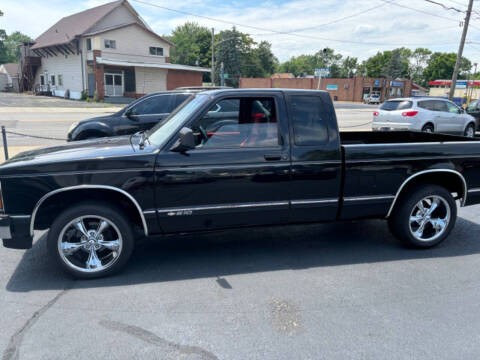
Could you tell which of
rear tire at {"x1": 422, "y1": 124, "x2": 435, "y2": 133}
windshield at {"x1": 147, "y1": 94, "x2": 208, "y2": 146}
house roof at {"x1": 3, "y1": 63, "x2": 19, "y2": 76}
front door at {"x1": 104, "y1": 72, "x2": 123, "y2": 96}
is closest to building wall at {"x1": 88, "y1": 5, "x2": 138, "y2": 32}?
front door at {"x1": 104, "y1": 72, "x2": 123, "y2": 96}

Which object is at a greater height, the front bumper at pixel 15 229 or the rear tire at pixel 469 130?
the front bumper at pixel 15 229

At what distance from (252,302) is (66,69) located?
4417cm

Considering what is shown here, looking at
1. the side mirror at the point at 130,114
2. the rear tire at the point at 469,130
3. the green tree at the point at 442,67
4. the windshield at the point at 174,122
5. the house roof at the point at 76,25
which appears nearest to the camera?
the windshield at the point at 174,122

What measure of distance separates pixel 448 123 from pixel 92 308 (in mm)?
16389

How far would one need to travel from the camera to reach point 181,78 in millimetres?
42594

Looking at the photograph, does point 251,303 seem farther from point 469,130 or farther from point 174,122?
point 469,130

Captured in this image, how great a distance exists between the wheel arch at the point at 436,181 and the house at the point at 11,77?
5934 cm

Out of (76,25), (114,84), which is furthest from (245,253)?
(76,25)

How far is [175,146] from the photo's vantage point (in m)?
4.09

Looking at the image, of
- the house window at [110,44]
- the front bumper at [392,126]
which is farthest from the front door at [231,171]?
the house window at [110,44]

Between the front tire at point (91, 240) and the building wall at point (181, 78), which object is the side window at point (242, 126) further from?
the building wall at point (181, 78)

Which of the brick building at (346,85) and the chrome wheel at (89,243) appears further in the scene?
the brick building at (346,85)

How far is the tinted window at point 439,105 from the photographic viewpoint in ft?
52.7

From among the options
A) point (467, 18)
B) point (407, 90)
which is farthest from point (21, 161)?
point (407, 90)
